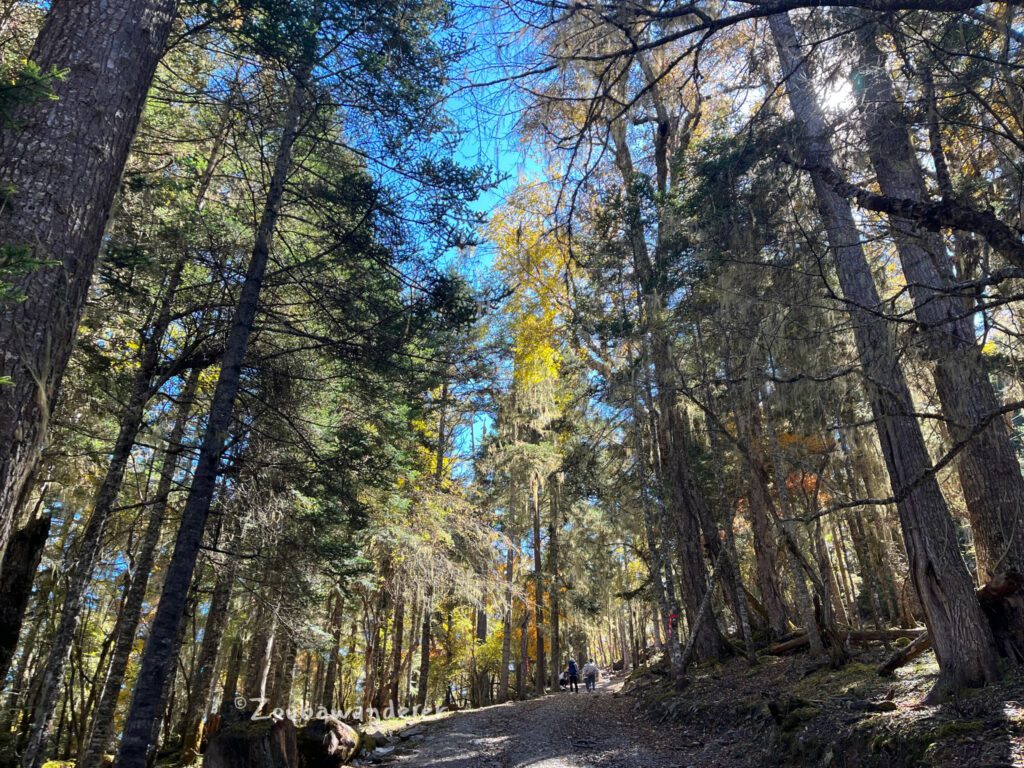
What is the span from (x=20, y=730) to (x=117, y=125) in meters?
15.0

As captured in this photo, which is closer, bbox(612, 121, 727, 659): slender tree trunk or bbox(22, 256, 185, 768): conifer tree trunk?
bbox(22, 256, 185, 768): conifer tree trunk

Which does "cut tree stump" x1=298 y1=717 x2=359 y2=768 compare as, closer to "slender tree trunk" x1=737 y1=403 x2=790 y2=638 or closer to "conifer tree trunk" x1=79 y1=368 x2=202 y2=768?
"conifer tree trunk" x1=79 y1=368 x2=202 y2=768

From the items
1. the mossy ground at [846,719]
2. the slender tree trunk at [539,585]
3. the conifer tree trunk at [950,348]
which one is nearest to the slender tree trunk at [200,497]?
the conifer tree trunk at [950,348]

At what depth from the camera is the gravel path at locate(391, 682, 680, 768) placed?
23.7 feet

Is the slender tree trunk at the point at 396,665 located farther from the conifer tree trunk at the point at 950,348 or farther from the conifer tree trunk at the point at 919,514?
the conifer tree trunk at the point at 950,348

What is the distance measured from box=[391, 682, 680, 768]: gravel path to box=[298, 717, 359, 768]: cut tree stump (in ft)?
2.95

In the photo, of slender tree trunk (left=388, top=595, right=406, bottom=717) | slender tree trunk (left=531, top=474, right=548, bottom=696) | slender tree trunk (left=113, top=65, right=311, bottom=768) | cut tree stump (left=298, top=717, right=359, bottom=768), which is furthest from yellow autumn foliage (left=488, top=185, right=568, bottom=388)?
cut tree stump (left=298, top=717, right=359, bottom=768)

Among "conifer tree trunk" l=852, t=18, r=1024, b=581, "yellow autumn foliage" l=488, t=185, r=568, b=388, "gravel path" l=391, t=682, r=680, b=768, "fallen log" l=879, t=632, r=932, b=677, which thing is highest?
"yellow autumn foliage" l=488, t=185, r=568, b=388

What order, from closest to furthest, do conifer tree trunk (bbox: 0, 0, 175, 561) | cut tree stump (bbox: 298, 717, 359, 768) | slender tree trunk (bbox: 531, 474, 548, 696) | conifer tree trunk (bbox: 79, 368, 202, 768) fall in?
1. conifer tree trunk (bbox: 0, 0, 175, 561)
2. conifer tree trunk (bbox: 79, 368, 202, 768)
3. cut tree stump (bbox: 298, 717, 359, 768)
4. slender tree trunk (bbox: 531, 474, 548, 696)

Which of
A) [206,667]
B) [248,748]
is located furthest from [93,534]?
[206,667]

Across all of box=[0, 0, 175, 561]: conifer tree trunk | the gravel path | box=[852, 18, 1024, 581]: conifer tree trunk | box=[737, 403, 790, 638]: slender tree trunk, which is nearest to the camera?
box=[0, 0, 175, 561]: conifer tree trunk

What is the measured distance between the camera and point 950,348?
12.0 feet

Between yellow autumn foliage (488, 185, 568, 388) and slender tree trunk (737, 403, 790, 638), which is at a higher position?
yellow autumn foliage (488, 185, 568, 388)

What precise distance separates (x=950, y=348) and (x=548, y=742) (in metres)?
8.33
